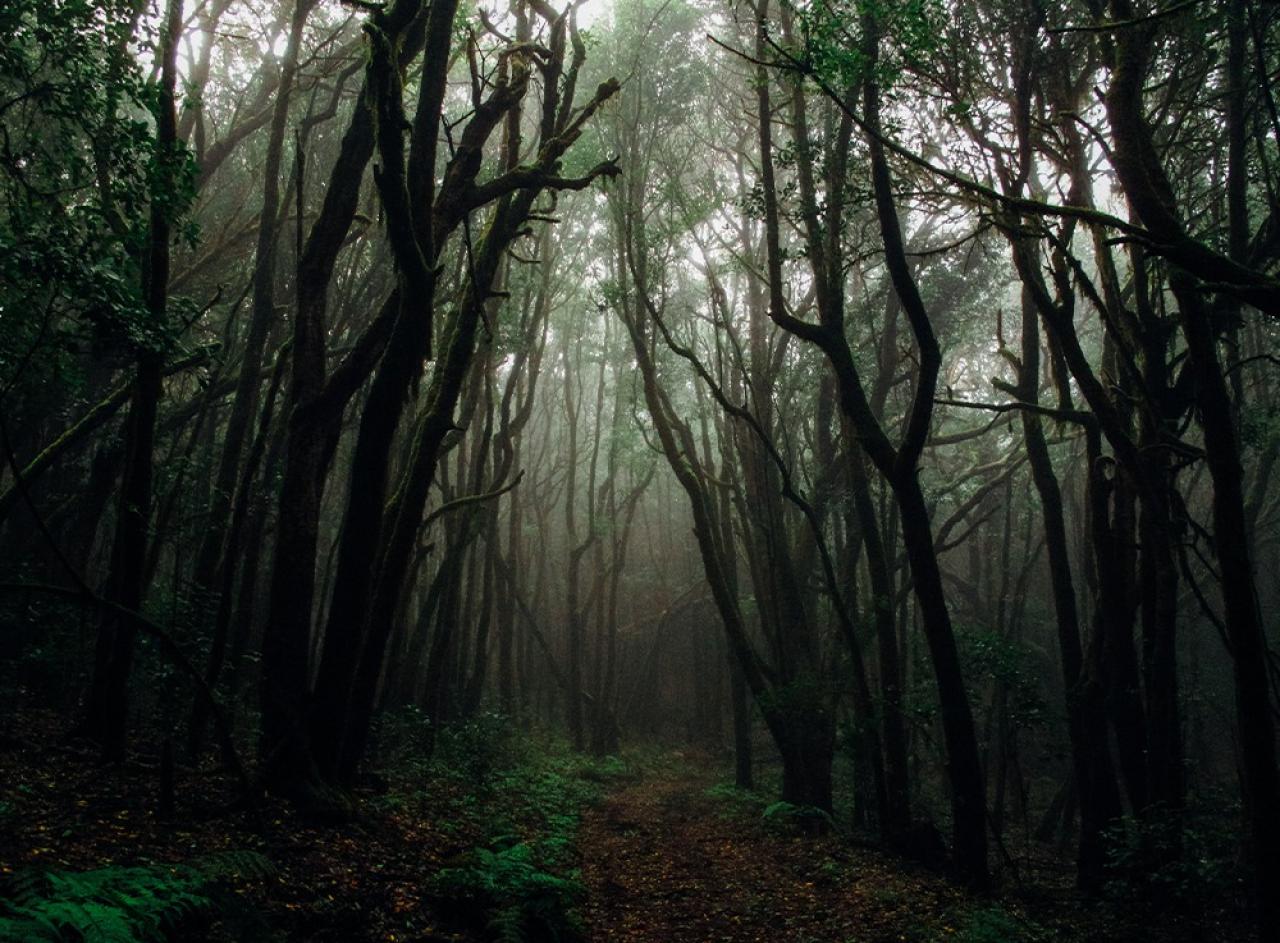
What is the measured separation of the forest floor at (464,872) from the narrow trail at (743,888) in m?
0.03

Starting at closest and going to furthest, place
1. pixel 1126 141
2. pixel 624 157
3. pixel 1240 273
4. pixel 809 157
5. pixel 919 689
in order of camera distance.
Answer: pixel 1240 273, pixel 1126 141, pixel 809 157, pixel 919 689, pixel 624 157

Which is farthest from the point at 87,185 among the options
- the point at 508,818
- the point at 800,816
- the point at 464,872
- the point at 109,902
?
the point at 800,816

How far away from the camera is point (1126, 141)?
17.6ft

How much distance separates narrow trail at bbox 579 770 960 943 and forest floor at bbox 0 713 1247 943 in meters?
0.03

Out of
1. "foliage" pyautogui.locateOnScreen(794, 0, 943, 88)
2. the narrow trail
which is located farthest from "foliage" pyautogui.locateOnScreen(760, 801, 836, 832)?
"foliage" pyautogui.locateOnScreen(794, 0, 943, 88)

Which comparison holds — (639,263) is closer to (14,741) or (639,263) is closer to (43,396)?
(43,396)

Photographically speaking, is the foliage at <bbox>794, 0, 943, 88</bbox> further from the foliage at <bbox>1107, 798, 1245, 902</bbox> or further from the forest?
the foliage at <bbox>1107, 798, 1245, 902</bbox>

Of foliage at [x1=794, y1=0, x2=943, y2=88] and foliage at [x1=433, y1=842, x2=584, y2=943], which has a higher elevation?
foliage at [x1=794, y1=0, x2=943, y2=88]

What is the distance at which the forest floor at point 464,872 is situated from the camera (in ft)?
14.1

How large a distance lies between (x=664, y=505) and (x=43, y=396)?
76.4ft

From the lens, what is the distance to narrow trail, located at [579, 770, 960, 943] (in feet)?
20.7

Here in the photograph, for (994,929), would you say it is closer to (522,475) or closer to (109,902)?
(109,902)

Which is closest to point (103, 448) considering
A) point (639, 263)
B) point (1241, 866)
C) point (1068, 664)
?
point (639, 263)

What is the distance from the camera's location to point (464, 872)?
5660 millimetres
